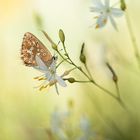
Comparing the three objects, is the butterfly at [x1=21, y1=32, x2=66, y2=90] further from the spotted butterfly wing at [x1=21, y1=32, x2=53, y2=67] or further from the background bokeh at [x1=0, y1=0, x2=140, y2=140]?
the background bokeh at [x1=0, y1=0, x2=140, y2=140]

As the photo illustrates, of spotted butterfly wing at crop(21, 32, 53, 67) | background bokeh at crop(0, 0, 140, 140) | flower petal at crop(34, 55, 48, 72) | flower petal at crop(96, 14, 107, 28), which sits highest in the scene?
spotted butterfly wing at crop(21, 32, 53, 67)

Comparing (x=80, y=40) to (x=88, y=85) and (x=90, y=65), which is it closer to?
(x=90, y=65)

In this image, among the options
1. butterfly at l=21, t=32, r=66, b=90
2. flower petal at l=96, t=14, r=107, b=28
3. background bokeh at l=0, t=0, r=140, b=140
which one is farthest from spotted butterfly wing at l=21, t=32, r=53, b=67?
background bokeh at l=0, t=0, r=140, b=140

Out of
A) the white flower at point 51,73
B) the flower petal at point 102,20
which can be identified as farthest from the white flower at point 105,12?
the white flower at point 51,73

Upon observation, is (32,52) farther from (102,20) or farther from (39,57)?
(102,20)

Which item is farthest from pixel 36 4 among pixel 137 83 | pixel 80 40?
pixel 137 83

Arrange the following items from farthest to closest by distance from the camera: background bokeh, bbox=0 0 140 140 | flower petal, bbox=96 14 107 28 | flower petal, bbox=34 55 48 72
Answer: background bokeh, bbox=0 0 140 140
flower petal, bbox=96 14 107 28
flower petal, bbox=34 55 48 72
